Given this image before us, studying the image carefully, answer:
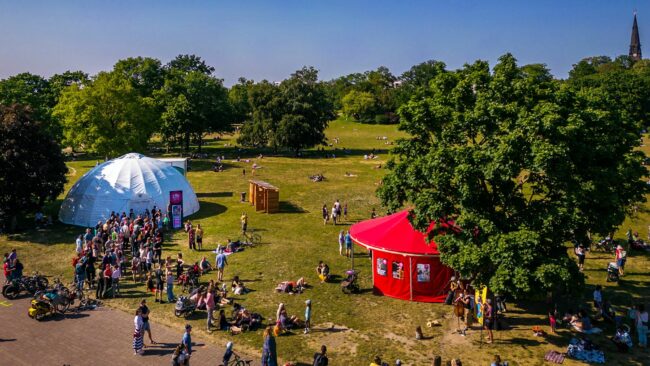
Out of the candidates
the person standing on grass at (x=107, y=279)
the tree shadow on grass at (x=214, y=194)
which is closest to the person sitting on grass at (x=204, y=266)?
the person standing on grass at (x=107, y=279)

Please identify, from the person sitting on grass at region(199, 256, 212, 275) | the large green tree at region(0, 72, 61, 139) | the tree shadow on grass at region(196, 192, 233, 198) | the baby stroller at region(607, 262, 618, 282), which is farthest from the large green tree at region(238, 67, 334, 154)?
the baby stroller at region(607, 262, 618, 282)

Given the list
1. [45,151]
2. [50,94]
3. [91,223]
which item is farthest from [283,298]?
[50,94]

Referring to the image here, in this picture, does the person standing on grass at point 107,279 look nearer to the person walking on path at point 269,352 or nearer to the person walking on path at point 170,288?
the person walking on path at point 170,288

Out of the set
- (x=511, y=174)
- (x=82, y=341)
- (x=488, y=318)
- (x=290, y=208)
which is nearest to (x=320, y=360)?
(x=488, y=318)

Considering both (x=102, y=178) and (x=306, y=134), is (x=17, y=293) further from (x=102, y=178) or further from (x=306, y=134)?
(x=306, y=134)

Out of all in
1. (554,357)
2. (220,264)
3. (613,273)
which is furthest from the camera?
(613,273)

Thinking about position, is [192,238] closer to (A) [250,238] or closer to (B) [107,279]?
(A) [250,238]
